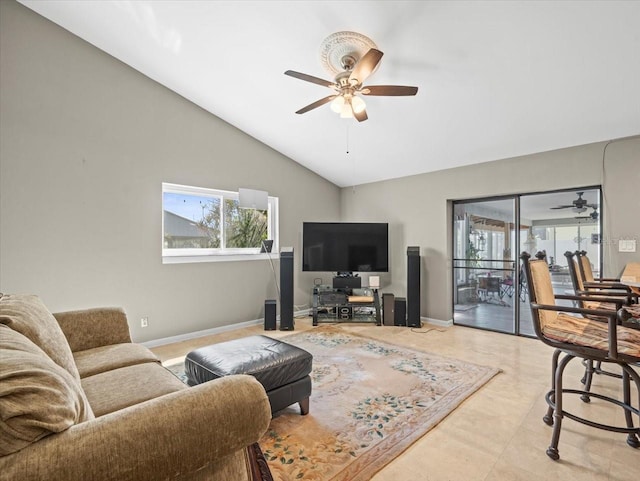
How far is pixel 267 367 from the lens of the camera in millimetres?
2025

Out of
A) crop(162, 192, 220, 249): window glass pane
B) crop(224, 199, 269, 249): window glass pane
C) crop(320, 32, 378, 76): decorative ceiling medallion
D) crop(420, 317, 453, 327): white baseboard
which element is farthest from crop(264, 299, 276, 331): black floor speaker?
crop(320, 32, 378, 76): decorative ceiling medallion

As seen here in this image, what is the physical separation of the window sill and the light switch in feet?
13.9

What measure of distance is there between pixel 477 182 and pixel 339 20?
9.59 feet

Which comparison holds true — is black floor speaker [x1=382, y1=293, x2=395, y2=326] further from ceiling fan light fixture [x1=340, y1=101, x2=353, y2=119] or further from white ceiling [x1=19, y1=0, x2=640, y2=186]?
ceiling fan light fixture [x1=340, y1=101, x2=353, y2=119]

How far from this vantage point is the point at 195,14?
2760 mm

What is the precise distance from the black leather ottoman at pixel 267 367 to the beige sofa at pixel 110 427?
2.03 feet

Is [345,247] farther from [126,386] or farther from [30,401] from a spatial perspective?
[30,401]

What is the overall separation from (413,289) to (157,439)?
419 centimetres

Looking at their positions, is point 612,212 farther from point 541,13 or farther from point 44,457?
point 44,457

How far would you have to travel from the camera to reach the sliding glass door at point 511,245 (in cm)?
378

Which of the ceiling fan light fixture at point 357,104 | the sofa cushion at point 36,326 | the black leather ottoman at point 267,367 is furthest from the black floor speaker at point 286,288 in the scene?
the sofa cushion at point 36,326

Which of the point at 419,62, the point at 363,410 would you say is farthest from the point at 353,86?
the point at 363,410

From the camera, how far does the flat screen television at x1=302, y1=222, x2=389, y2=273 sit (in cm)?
509

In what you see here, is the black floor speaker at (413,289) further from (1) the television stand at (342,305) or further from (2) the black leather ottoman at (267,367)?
(2) the black leather ottoman at (267,367)
